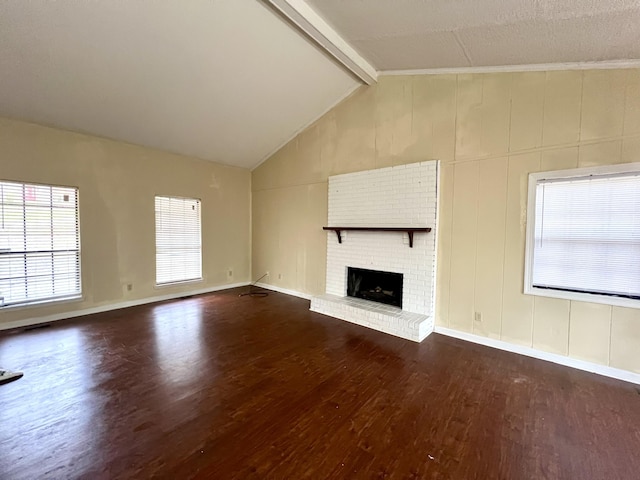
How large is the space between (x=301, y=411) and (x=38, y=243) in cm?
451

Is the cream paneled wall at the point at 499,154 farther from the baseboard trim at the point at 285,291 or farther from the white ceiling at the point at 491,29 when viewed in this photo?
the baseboard trim at the point at 285,291

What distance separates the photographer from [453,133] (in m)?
3.61

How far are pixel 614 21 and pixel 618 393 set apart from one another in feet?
9.91

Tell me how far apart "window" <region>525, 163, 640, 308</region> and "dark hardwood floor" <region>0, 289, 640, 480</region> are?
841 millimetres

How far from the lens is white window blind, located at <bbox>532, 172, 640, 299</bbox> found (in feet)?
8.62

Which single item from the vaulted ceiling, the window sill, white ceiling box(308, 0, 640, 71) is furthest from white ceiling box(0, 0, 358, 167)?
the window sill

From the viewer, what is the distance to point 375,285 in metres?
4.61

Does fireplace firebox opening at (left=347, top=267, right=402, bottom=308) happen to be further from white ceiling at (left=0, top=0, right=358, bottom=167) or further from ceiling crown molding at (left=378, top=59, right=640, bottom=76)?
white ceiling at (left=0, top=0, right=358, bottom=167)

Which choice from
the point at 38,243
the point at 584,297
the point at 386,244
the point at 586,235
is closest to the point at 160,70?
the point at 38,243

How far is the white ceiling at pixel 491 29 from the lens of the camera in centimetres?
211

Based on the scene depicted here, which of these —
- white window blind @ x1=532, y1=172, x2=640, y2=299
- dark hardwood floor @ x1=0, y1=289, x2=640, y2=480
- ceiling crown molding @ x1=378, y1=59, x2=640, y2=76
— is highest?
ceiling crown molding @ x1=378, y1=59, x2=640, y2=76

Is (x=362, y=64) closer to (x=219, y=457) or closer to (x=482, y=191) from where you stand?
(x=482, y=191)

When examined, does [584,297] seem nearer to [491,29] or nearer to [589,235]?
[589,235]

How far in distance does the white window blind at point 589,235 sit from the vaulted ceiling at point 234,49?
116cm
